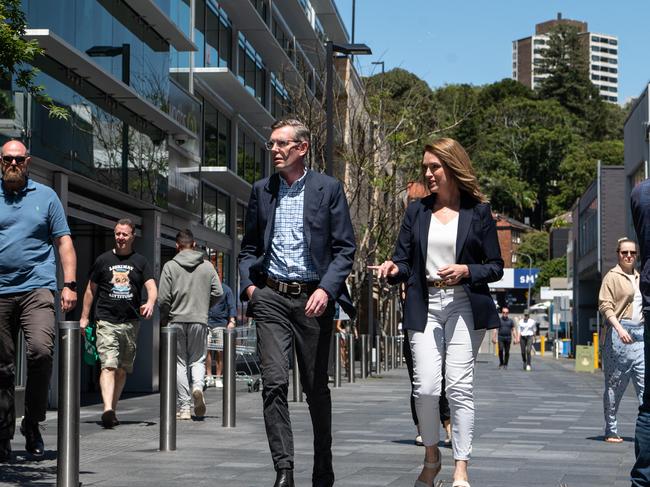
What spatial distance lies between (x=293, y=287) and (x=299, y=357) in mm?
390

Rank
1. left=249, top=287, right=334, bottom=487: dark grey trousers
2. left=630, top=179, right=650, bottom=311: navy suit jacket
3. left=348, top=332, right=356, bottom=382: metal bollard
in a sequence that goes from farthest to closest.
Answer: left=348, top=332, right=356, bottom=382: metal bollard < left=249, top=287, right=334, bottom=487: dark grey trousers < left=630, top=179, right=650, bottom=311: navy suit jacket

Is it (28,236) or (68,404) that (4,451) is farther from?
(68,404)

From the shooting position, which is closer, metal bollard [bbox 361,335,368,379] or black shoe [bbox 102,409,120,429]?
black shoe [bbox 102,409,120,429]

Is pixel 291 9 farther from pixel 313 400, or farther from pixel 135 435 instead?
pixel 313 400

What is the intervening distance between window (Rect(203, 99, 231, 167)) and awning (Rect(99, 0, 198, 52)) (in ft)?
24.3

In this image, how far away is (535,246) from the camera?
427ft

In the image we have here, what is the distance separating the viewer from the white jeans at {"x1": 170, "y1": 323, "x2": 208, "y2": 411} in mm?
12938

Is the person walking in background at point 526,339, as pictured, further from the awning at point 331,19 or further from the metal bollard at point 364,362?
the awning at point 331,19

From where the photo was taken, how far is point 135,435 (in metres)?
11.3

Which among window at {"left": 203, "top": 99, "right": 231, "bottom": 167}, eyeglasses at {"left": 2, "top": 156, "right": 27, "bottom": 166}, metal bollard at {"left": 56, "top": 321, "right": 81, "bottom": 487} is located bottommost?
metal bollard at {"left": 56, "top": 321, "right": 81, "bottom": 487}

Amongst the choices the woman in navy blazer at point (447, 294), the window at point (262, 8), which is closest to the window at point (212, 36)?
the window at point (262, 8)

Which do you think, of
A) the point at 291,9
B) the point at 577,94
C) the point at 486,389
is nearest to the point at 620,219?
the point at 291,9

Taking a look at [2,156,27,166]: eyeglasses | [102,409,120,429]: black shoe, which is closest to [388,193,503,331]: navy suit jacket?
[2,156,27,166]: eyeglasses

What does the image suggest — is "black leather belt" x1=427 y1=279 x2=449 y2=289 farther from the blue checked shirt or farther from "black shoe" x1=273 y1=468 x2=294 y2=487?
"black shoe" x1=273 y1=468 x2=294 y2=487
